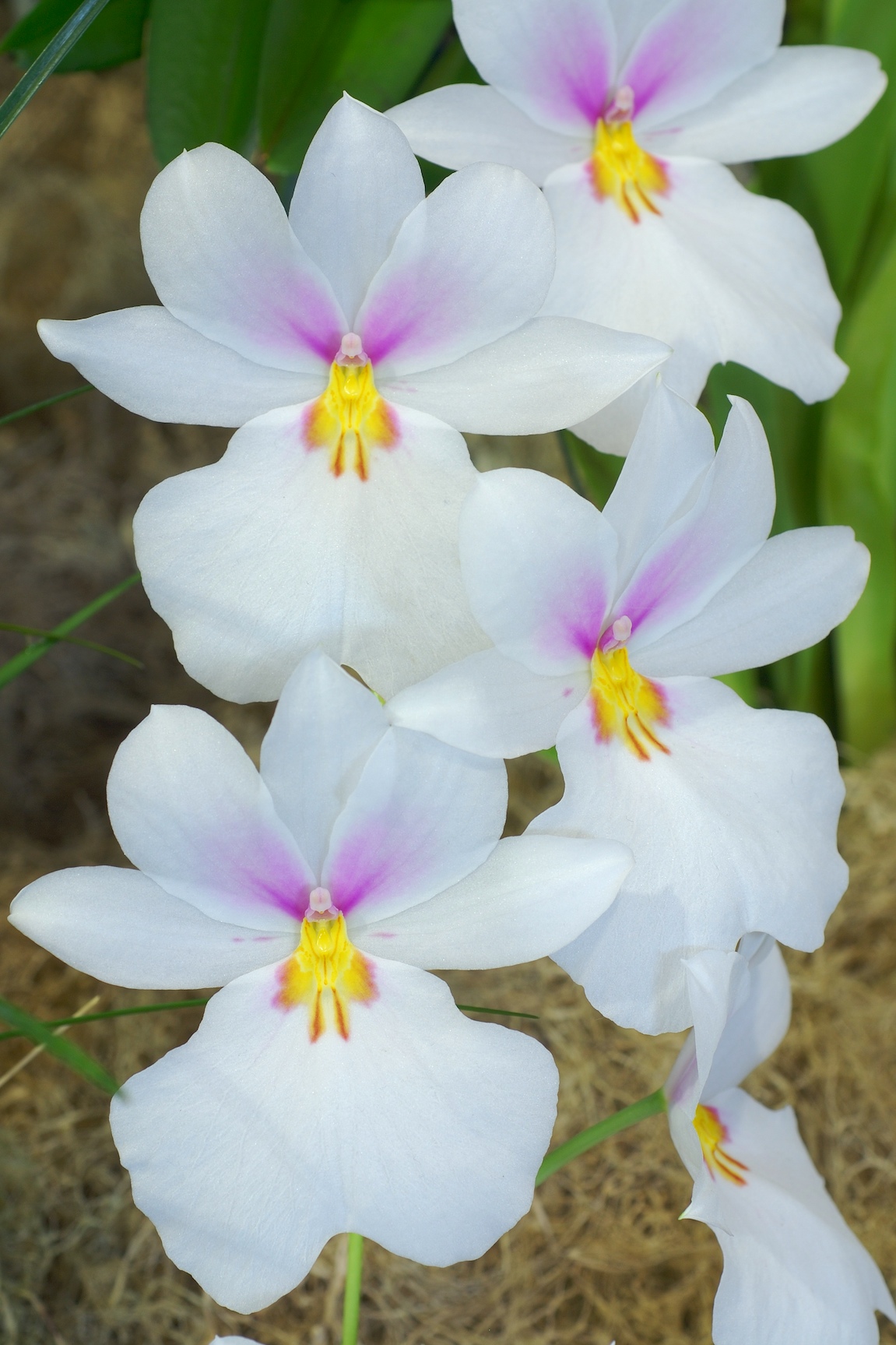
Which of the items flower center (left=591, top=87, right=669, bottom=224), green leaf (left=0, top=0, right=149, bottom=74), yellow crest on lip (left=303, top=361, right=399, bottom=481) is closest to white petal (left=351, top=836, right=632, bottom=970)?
yellow crest on lip (left=303, top=361, right=399, bottom=481)

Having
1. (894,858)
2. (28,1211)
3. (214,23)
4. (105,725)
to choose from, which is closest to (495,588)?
(214,23)

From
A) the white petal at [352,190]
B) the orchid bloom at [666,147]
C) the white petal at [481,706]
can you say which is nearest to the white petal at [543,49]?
the orchid bloom at [666,147]

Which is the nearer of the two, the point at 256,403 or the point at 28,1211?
the point at 256,403

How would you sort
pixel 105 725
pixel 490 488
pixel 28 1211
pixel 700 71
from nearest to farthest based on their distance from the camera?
1. pixel 490 488
2. pixel 700 71
3. pixel 28 1211
4. pixel 105 725

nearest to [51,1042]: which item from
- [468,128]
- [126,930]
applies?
[126,930]

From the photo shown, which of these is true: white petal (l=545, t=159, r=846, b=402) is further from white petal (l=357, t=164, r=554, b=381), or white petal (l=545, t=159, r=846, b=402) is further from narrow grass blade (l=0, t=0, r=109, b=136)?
narrow grass blade (l=0, t=0, r=109, b=136)

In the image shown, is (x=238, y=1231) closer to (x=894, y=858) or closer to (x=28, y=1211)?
(x=28, y=1211)

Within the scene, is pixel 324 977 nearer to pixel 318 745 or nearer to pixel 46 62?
pixel 318 745
